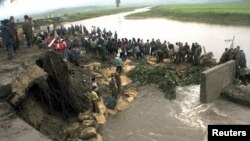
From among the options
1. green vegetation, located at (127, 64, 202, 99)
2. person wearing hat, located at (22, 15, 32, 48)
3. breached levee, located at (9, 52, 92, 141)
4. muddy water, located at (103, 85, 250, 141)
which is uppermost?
person wearing hat, located at (22, 15, 32, 48)

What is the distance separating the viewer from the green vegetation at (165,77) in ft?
65.4

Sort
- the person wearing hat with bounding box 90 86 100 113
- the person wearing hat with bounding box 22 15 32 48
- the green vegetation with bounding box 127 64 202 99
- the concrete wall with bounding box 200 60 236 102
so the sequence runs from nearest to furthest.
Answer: the person wearing hat with bounding box 90 86 100 113 < the concrete wall with bounding box 200 60 236 102 < the green vegetation with bounding box 127 64 202 99 < the person wearing hat with bounding box 22 15 32 48

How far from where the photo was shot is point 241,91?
17594mm

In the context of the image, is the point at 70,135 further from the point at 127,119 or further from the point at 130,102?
the point at 130,102

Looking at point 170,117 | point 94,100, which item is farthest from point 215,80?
point 94,100

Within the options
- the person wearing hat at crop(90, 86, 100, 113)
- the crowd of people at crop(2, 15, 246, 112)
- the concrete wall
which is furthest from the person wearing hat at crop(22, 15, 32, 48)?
the concrete wall

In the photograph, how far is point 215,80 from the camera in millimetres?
18141

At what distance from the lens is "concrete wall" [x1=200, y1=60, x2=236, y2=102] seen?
17453 millimetres

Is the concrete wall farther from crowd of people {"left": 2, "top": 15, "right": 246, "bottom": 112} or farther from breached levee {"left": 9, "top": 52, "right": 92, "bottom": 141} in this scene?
breached levee {"left": 9, "top": 52, "right": 92, "bottom": 141}

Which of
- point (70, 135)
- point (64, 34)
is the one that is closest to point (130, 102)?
point (70, 135)

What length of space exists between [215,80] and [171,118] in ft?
12.4

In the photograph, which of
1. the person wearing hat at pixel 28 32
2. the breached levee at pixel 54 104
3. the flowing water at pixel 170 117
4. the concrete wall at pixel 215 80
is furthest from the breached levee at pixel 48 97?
the concrete wall at pixel 215 80

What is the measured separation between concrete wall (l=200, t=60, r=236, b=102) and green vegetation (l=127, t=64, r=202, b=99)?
1777mm

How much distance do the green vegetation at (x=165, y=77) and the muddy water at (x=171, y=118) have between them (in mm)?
919
